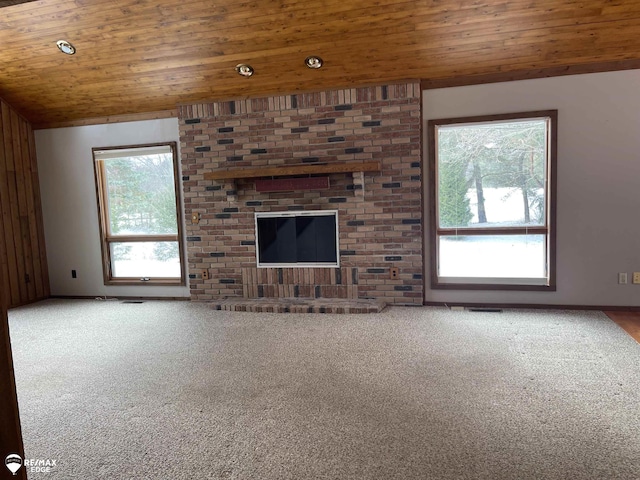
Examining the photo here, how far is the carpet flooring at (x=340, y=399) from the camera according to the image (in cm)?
189

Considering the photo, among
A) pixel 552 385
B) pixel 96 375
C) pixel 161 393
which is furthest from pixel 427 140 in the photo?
pixel 96 375

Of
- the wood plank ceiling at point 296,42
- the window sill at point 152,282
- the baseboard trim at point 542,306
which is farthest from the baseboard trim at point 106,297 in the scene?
the baseboard trim at point 542,306

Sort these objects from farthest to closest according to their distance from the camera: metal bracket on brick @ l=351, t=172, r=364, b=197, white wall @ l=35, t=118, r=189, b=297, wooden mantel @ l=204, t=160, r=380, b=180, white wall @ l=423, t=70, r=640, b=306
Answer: white wall @ l=35, t=118, r=189, b=297, metal bracket on brick @ l=351, t=172, r=364, b=197, wooden mantel @ l=204, t=160, r=380, b=180, white wall @ l=423, t=70, r=640, b=306

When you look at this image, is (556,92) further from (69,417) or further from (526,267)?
(69,417)

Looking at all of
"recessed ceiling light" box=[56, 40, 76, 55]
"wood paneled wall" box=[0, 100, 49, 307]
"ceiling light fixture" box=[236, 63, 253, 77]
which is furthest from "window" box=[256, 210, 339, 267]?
"wood paneled wall" box=[0, 100, 49, 307]

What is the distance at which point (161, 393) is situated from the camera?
2666mm

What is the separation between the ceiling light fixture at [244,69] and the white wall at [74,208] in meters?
1.98

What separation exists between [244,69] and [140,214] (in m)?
2.52

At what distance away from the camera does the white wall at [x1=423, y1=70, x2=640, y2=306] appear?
4043 millimetres

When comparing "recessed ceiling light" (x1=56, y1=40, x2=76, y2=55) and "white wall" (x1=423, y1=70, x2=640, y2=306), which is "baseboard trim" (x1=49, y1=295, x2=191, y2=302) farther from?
"white wall" (x1=423, y1=70, x2=640, y2=306)

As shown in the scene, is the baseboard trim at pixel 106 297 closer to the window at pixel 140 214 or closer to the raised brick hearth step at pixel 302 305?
the window at pixel 140 214

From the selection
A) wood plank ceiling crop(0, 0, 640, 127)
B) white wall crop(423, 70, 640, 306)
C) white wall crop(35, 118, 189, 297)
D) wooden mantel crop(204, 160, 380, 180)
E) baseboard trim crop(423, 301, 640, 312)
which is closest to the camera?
wood plank ceiling crop(0, 0, 640, 127)

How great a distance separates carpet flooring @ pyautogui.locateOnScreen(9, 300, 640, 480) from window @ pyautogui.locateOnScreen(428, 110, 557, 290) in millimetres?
561

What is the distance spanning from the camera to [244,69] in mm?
4340
